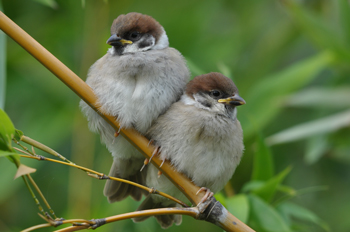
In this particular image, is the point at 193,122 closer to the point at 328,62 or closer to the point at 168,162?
the point at 168,162

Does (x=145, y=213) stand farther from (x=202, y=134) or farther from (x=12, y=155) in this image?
(x=202, y=134)

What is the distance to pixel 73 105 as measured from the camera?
3.87 metres

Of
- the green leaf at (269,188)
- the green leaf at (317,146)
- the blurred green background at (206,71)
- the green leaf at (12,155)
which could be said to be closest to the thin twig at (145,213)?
the green leaf at (12,155)

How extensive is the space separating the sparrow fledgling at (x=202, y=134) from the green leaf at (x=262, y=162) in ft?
0.88

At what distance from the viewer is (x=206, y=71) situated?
3.87m

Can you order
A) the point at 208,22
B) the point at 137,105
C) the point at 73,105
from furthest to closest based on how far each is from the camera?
the point at 208,22, the point at 73,105, the point at 137,105

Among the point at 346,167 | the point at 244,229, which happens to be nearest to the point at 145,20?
the point at 244,229

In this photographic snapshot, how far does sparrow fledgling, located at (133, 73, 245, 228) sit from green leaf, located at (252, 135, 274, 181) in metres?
0.27

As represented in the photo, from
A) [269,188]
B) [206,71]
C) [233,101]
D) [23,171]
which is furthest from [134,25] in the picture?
[206,71]

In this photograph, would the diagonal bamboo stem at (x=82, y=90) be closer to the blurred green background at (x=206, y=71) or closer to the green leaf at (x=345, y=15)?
the blurred green background at (x=206, y=71)

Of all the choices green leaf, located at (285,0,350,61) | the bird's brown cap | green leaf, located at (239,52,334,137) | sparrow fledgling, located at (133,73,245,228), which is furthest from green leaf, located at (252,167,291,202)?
green leaf, located at (285,0,350,61)

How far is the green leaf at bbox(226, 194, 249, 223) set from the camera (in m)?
2.41

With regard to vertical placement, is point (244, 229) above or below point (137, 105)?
below

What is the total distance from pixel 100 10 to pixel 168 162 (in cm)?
205
